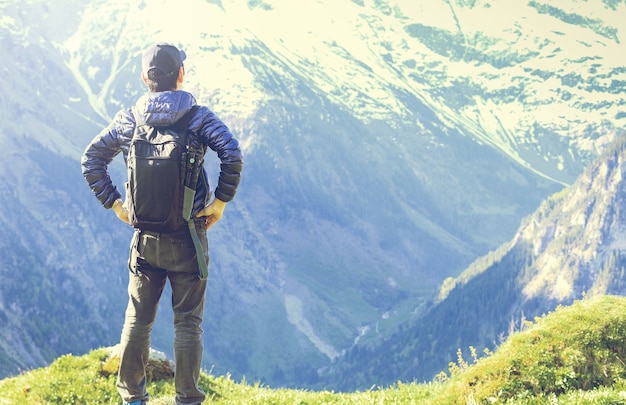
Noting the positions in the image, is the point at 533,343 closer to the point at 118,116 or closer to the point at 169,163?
the point at 169,163

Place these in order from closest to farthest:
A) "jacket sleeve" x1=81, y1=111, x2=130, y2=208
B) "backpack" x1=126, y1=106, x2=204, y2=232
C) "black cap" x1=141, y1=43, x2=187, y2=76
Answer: "backpack" x1=126, y1=106, x2=204, y2=232 < "black cap" x1=141, y1=43, x2=187, y2=76 < "jacket sleeve" x1=81, y1=111, x2=130, y2=208

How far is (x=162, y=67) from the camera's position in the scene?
36.2 ft

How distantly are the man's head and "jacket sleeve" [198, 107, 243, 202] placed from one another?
80 cm

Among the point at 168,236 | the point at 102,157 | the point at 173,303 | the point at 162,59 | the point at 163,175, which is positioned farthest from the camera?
the point at 102,157

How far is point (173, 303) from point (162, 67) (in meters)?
3.37

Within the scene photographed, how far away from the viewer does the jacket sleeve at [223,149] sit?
1041 cm

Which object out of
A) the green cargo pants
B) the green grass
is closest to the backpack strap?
the green cargo pants

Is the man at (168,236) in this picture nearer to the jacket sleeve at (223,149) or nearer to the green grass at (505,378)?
the jacket sleeve at (223,149)

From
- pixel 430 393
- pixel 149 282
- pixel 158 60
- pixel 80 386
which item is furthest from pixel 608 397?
pixel 80 386

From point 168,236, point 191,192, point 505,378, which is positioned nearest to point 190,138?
point 191,192

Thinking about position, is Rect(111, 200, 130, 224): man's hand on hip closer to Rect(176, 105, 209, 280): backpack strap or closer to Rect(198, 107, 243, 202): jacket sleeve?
Rect(176, 105, 209, 280): backpack strap

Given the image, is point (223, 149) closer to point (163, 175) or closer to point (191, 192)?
point (191, 192)

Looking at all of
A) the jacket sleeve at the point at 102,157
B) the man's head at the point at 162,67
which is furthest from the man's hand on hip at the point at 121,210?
the man's head at the point at 162,67

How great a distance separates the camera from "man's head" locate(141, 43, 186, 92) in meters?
11.0
